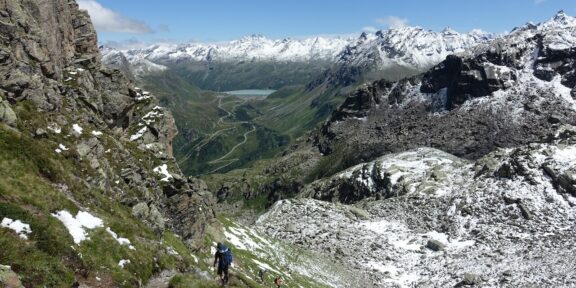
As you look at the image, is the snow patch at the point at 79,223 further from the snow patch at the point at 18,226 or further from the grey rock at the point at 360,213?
the grey rock at the point at 360,213

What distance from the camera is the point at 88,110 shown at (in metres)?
51.4

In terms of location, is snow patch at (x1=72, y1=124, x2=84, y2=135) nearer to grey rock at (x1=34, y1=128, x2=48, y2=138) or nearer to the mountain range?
the mountain range

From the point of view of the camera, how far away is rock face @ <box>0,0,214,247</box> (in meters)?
38.5

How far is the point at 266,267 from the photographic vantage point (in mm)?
61562

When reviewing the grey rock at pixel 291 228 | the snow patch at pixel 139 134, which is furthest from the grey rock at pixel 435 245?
the snow patch at pixel 139 134

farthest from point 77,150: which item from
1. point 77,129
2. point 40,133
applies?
point 77,129

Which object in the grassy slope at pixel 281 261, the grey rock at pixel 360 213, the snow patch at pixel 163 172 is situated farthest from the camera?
the grey rock at pixel 360 213

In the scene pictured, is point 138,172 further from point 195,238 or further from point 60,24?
point 60,24

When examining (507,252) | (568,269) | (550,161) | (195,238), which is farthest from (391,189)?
(195,238)

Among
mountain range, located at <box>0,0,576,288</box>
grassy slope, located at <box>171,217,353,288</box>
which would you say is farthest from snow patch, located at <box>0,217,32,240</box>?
grassy slope, located at <box>171,217,353,288</box>

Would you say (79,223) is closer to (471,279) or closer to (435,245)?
(471,279)

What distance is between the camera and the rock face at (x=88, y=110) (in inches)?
1516

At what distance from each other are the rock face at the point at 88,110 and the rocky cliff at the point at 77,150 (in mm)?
119

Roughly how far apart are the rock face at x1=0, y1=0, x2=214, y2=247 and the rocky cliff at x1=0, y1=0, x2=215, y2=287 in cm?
12
